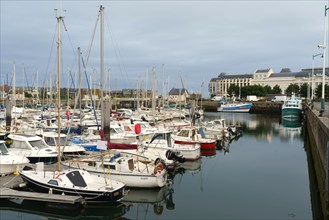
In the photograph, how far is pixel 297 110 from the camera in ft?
228

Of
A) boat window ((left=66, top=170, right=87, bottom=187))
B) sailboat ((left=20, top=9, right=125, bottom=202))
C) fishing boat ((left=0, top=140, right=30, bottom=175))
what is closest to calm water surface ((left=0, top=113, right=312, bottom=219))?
sailboat ((left=20, top=9, right=125, bottom=202))

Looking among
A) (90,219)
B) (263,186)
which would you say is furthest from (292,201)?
(90,219)

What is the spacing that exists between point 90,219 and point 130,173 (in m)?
3.70

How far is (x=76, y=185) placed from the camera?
15031 mm

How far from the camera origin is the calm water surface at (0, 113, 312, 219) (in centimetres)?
1502

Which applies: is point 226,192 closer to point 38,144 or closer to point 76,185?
point 76,185

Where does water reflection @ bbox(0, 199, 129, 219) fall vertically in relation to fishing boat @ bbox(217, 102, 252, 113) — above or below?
below

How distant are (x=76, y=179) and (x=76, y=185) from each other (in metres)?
0.30

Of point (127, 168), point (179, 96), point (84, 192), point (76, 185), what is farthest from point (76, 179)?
point (179, 96)

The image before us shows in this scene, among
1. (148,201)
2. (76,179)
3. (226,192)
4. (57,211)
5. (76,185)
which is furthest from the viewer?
(226,192)

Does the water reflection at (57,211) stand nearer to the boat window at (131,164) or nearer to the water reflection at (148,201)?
the water reflection at (148,201)

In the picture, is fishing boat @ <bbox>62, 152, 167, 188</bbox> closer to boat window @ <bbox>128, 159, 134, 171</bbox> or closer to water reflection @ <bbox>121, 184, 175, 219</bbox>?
boat window @ <bbox>128, 159, 134, 171</bbox>

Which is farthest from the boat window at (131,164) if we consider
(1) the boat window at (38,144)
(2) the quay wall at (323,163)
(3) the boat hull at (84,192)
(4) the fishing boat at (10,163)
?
(2) the quay wall at (323,163)

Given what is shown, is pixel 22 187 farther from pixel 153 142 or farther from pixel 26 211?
pixel 153 142
